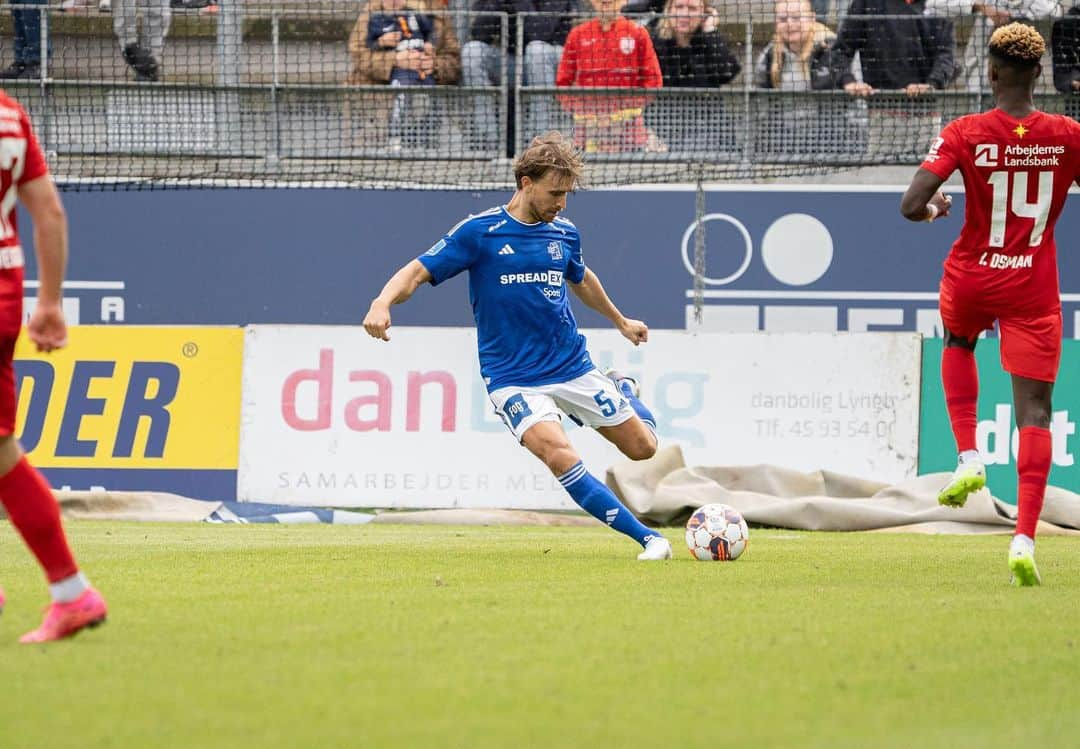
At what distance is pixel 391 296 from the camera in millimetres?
7824

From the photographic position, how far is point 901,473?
42.7 ft

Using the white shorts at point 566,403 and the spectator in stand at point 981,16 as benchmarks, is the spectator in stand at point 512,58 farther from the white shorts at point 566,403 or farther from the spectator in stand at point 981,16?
the white shorts at point 566,403

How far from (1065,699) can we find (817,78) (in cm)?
1291

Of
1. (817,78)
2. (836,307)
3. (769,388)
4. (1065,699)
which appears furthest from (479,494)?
(1065,699)

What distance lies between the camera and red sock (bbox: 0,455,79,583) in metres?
4.83

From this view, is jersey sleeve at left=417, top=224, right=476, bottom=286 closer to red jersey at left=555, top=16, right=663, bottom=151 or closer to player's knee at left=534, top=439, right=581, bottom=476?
player's knee at left=534, top=439, right=581, bottom=476

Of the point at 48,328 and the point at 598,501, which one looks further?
the point at 598,501

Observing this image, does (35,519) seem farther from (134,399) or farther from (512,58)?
(512,58)

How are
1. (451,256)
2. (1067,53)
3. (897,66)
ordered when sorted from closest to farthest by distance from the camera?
1. (451,256)
2. (1067,53)
3. (897,66)

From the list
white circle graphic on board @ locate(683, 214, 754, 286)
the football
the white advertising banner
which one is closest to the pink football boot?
the football

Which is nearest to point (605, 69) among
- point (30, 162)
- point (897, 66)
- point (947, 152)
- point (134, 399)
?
point (897, 66)

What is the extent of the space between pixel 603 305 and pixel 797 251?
720cm

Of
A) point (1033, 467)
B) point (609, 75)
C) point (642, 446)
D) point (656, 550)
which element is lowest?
point (656, 550)

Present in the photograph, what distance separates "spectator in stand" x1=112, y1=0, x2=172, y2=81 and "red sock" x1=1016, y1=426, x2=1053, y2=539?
1184 centimetres
